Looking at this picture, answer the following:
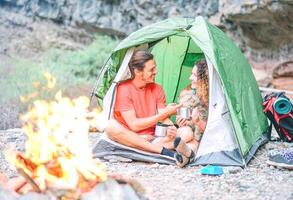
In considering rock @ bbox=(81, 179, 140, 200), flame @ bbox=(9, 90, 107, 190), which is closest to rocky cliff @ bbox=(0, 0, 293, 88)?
flame @ bbox=(9, 90, 107, 190)

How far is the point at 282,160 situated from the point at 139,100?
1.55 m

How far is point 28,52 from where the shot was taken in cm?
1611

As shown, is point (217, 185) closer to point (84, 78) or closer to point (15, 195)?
point (15, 195)

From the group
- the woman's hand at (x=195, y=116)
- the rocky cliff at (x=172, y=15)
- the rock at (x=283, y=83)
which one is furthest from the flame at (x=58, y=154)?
the rock at (x=283, y=83)

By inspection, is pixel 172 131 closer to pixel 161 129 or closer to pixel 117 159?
pixel 161 129

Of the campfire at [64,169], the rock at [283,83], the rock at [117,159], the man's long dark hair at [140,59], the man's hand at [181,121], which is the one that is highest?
the man's long dark hair at [140,59]

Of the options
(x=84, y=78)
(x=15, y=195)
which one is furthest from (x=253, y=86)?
(x=84, y=78)

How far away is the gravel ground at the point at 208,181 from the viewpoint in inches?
175

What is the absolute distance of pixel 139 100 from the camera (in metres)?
5.65

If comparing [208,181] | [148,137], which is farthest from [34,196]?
[148,137]

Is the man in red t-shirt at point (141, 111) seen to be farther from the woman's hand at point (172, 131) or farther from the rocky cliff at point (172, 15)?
the rocky cliff at point (172, 15)

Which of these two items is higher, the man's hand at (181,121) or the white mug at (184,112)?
the white mug at (184,112)

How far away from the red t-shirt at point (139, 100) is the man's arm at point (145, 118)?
7 centimetres

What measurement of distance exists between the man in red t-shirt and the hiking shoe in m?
1.00
